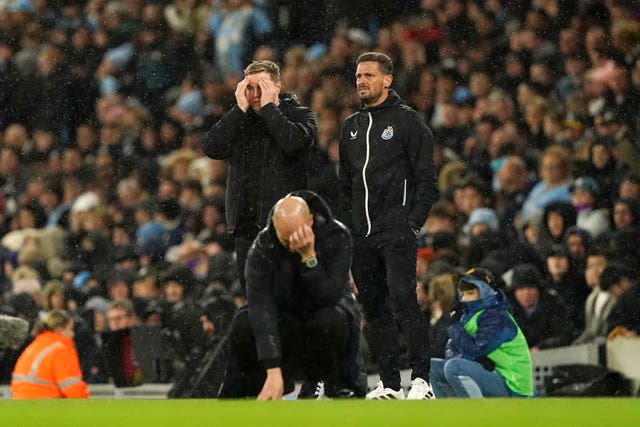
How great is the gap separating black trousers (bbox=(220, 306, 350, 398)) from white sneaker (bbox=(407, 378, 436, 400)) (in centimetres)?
42

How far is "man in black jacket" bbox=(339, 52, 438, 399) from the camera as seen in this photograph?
8.27 meters

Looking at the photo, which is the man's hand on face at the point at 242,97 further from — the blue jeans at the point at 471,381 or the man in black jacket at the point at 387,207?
the blue jeans at the point at 471,381

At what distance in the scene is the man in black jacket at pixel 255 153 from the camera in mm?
8406

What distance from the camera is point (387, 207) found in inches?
332

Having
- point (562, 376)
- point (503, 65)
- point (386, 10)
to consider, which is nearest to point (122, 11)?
point (386, 10)

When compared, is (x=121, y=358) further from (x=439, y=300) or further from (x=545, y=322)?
(x=545, y=322)

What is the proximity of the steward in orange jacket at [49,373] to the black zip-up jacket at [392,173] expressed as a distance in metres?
2.98

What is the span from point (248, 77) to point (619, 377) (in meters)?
3.45

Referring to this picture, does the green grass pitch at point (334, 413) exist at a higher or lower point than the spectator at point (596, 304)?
higher

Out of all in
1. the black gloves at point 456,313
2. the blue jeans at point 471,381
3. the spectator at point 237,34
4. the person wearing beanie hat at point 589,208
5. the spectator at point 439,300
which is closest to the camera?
the blue jeans at point 471,381

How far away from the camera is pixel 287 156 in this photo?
849 centimetres

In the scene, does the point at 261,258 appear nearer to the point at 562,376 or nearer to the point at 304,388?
the point at 304,388

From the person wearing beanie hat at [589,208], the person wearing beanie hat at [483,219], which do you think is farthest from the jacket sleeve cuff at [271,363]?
the person wearing beanie hat at [483,219]

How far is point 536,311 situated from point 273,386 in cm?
412
